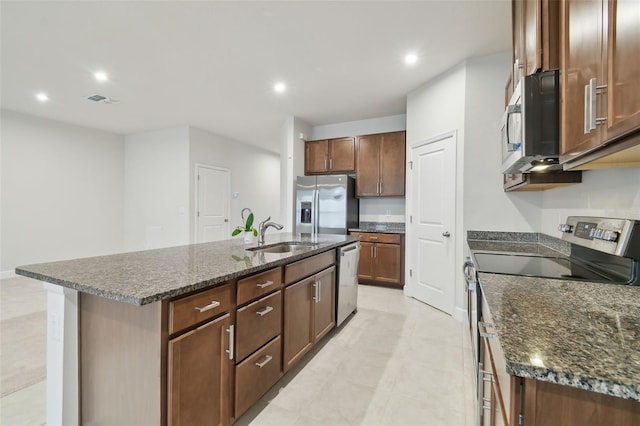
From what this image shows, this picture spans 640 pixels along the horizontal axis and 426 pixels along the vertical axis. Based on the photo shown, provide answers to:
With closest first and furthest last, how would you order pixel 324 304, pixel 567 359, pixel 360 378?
1. pixel 567 359
2. pixel 360 378
3. pixel 324 304

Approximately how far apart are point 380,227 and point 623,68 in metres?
4.13

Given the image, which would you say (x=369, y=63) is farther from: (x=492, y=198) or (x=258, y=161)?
(x=258, y=161)

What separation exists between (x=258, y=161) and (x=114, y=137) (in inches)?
120

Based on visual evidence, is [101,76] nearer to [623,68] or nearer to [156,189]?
[156,189]

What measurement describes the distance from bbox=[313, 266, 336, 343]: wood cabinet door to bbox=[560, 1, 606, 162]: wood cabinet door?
173cm

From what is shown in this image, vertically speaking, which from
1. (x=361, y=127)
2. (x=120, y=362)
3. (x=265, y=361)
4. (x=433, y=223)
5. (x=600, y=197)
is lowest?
(x=265, y=361)

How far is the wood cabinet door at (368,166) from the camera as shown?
179 inches

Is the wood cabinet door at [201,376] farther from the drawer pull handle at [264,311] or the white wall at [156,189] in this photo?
the white wall at [156,189]

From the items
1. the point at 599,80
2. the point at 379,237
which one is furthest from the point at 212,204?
the point at 599,80

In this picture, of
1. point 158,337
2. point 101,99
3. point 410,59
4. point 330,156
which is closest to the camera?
point 158,337

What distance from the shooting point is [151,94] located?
3969mm

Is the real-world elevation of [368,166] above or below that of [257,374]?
above

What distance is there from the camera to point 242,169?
22.5 feet

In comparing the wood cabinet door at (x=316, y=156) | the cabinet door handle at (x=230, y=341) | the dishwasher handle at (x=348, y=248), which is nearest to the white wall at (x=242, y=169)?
the wood cabinet door at (x=316, y=156)
